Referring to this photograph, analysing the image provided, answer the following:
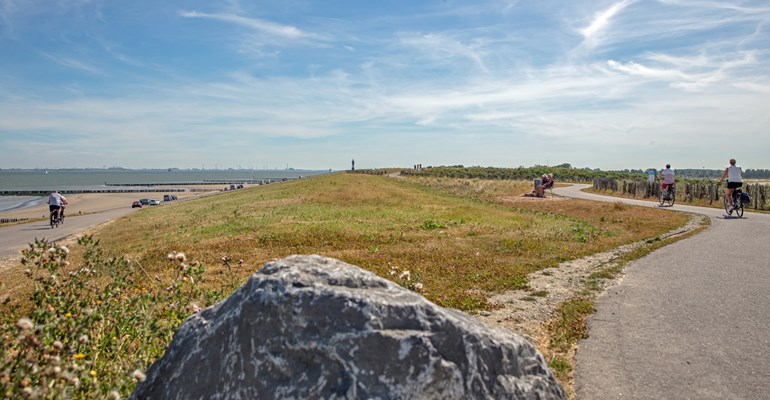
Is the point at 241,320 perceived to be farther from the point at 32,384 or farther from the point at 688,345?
the point at 688,345

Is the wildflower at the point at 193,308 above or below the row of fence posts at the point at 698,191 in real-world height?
below

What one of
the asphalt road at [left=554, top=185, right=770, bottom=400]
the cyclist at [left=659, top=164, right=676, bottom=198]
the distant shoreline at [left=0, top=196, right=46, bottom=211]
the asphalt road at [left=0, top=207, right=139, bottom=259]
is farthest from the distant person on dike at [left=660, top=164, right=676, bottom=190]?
the distant shoreline at [left=0, top=196, right=46, bottom=211]

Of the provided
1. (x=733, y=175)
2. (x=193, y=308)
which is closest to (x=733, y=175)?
(x=733, y=175)

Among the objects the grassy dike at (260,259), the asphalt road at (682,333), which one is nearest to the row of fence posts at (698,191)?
the grassy dike at (260,259)

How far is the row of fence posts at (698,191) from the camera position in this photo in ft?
89.4

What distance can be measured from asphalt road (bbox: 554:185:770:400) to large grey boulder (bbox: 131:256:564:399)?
2457 mm

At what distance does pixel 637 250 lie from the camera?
1419 cm

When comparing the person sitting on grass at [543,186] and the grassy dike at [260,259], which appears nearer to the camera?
the grassy dike at [260,259]

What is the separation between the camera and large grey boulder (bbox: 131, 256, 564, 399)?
3109 millimetres

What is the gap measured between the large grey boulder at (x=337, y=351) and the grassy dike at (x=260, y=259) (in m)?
0.51

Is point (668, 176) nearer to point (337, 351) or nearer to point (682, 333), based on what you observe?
point (682, 333)

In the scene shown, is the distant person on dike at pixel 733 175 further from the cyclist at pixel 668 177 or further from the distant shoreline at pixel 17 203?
the distant shoreline at pixel 17 203

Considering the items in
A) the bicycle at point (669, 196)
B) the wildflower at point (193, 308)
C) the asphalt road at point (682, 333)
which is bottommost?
the asphalt road at point (682, 333)

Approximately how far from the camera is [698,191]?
104 ft
